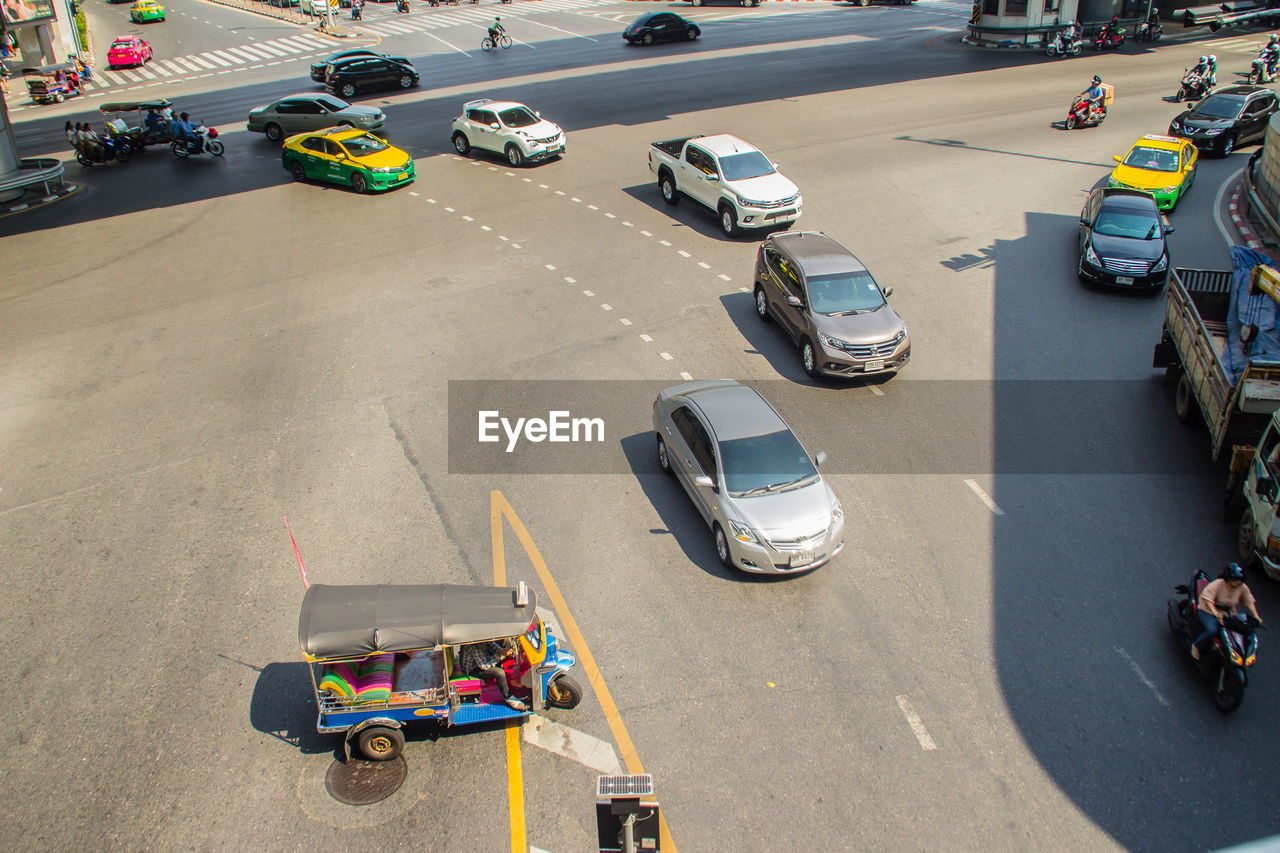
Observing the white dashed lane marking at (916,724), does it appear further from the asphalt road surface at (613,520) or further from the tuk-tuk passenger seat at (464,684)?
the tuk-tuk passenger seat at (464,684)

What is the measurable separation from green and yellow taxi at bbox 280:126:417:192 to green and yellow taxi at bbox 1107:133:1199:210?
20.0 m

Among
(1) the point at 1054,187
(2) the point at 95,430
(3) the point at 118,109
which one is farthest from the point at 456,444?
(3) the point at 118,109

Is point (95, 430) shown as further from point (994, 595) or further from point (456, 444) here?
point (994, 595)

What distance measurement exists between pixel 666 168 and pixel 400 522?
49.1 ft

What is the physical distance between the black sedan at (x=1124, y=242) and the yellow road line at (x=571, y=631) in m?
13.8

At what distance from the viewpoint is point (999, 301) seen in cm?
1830

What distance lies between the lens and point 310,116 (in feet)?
103

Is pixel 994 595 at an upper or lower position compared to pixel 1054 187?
lower

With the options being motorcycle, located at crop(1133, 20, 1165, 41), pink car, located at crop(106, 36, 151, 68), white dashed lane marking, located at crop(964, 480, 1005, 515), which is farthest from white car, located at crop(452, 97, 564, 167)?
motorcycle, located at crop(1133, 20, 1165, 41)

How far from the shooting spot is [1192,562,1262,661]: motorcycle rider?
9141mm

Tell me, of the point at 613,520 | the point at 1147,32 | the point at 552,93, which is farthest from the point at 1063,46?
the point at 613,520

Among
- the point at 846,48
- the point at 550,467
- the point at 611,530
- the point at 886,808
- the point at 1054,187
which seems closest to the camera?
the point at 886,808

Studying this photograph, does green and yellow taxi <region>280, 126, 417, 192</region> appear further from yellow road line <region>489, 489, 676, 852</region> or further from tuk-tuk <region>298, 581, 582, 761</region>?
tuk-tuk <region>298, 581, 582, 761</region>

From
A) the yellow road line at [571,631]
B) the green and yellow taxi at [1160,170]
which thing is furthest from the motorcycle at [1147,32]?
the yellow road line at [571,631]
